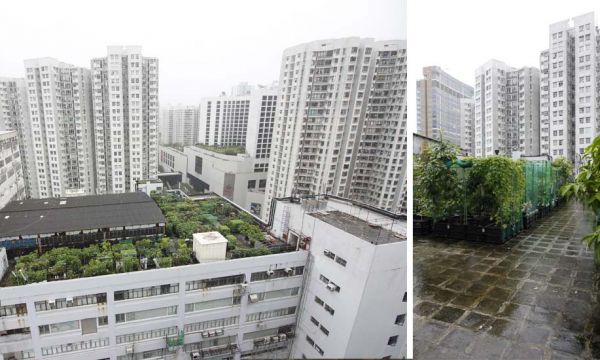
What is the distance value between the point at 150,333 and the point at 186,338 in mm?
161

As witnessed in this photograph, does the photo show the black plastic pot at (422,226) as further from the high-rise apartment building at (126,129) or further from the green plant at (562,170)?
the green plant at (562,170)

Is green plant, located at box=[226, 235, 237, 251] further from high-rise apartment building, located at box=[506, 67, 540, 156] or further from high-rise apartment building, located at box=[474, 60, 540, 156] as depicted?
high-rise apartment building, located at box=[506, 67, 540, 156]

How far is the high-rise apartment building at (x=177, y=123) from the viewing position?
2.20 m

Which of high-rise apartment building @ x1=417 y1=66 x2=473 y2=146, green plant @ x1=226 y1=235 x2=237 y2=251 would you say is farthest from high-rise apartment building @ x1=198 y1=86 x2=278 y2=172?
high-rise apartment building @ x1=417 y1=66 x2=473 y2=146

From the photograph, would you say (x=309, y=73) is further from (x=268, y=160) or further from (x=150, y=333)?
(x=150, y=333)

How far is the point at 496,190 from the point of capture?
16.2ft

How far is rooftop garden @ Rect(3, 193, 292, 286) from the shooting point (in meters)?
1.73

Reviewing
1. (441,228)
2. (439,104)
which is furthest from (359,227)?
(439,104)

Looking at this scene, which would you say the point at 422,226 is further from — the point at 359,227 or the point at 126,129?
the point at 126,129

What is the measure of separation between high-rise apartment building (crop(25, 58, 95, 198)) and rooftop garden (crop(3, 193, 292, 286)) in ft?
1.28

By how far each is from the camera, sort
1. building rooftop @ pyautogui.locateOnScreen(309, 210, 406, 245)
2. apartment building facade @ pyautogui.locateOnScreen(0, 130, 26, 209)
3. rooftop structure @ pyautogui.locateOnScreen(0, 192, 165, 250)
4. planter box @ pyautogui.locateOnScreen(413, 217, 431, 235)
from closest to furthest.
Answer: building rooftop @ pyautogui.locateOnScreen(309, 210, 406, 245), rooftop structure @ pyautogui.locateOnScreen(0, 192, 165, 250), apartment building facade @ pyautogui.locateOnScreen(0, 130, 26, 209), planter box @ pyautogui.locateOnScreen(413, 217, 431, 235)

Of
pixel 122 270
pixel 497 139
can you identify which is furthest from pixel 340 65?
pixel 497 139

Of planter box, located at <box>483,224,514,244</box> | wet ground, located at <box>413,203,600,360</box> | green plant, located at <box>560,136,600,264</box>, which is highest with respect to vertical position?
green plant, located at <box>560,136,600,264</box>

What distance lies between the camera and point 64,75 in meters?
1.97
